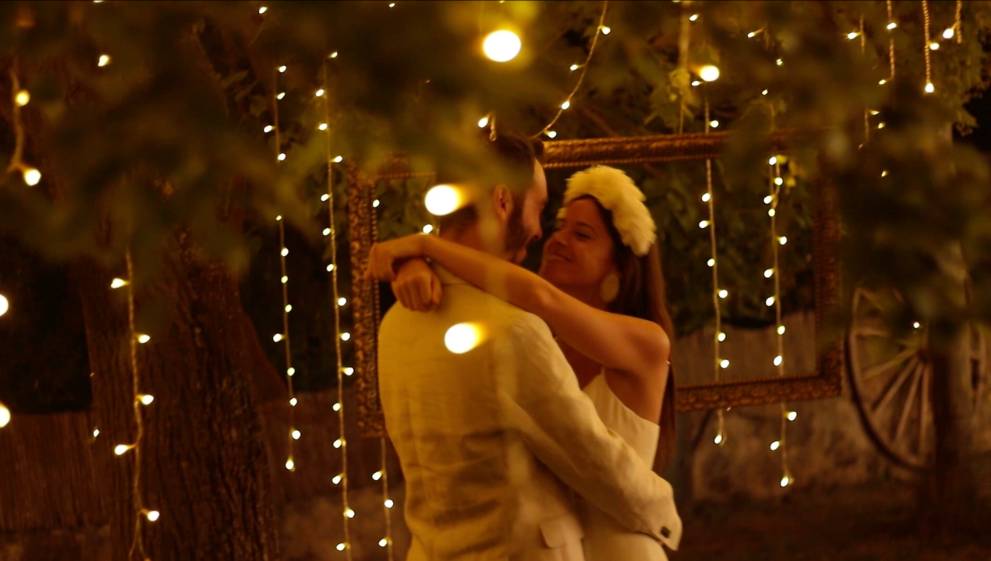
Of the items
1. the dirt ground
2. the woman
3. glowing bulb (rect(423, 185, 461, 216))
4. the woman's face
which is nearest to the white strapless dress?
the woman

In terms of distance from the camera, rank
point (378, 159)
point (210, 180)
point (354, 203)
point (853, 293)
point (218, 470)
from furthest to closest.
→ point (354, 203), point (218, 470), point (853, 293), point (378, 159), point (210, 180)

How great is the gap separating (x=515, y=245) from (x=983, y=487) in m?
4.86

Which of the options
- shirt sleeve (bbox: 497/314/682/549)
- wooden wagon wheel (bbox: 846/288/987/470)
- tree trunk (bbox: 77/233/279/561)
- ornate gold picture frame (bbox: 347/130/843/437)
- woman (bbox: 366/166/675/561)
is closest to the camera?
shirt sleeve (bbox: 497/314/682/549)

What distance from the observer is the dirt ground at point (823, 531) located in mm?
4809

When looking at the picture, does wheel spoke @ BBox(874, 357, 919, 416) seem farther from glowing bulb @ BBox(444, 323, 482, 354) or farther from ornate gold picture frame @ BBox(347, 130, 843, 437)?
glowing bulb @ BBox(444, 323, 482, 354)

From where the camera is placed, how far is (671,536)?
1950mm

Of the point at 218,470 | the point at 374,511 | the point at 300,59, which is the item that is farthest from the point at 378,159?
the point at 374,511

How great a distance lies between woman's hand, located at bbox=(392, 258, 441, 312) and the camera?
5.83 ft

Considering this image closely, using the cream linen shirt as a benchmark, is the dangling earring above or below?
above

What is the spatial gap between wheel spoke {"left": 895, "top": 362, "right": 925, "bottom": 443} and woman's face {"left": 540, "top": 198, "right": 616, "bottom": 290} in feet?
14.1

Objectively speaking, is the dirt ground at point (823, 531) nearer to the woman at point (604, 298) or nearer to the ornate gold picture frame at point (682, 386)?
the ornate gold picture frame at point (682, 386)

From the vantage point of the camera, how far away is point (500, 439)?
1.76 m

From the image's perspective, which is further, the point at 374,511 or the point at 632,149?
the point at 374,511

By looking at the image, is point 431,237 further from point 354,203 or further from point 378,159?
point 354,203
